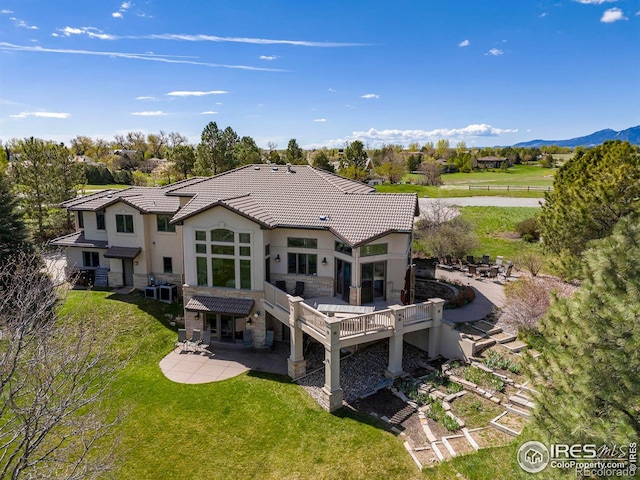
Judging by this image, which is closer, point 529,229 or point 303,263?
point 303,263

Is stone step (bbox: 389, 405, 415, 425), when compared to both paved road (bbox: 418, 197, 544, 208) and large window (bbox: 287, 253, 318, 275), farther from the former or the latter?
paved road (bbox: 418, 197, 544, 208)

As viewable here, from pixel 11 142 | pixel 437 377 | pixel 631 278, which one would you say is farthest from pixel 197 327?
pixel 11 142

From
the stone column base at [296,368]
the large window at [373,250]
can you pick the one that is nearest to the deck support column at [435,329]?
the large window at [373,250]

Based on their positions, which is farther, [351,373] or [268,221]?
[268,221]

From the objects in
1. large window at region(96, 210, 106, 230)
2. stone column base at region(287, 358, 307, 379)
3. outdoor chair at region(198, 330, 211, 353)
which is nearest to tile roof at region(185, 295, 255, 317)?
outdoor chair at region(198, 330, 211, 353)

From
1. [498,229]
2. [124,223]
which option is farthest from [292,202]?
[498,229]

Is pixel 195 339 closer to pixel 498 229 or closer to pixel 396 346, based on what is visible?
pixel 396 346

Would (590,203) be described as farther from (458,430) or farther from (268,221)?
(268,221)
